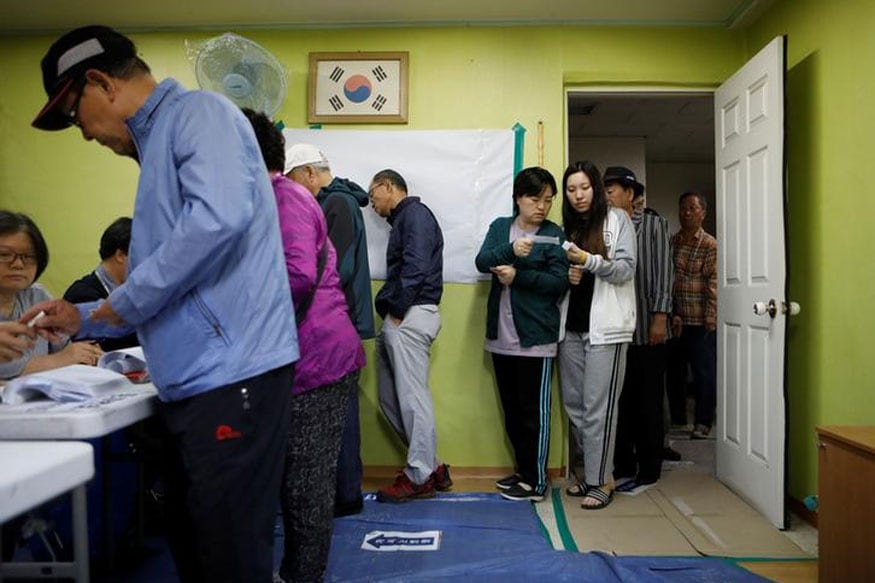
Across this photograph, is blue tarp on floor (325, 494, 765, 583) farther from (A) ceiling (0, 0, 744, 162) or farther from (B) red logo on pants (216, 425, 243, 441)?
(A) ceiling (0, 0, 744, 162)

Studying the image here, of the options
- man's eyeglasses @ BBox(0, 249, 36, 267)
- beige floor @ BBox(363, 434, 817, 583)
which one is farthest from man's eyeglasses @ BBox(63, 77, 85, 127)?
beige floor @ BBox(363, 434, 817, 583)

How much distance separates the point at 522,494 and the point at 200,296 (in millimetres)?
1981

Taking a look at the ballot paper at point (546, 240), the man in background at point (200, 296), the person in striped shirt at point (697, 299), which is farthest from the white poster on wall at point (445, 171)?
the man in background at point (200, 296)

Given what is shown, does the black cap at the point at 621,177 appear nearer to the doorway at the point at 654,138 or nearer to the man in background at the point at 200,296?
the doorway at the point at 654,138

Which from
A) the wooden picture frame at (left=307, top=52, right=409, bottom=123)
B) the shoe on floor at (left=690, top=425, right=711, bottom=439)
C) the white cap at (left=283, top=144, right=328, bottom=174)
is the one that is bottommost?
the shoe on floor at (left=690, top=425, right=711, bottom=439)

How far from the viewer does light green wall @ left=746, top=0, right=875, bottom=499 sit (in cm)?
212

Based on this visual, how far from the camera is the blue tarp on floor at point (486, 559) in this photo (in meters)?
1.90

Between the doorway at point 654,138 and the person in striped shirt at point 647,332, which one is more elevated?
the doorway at point 654,138

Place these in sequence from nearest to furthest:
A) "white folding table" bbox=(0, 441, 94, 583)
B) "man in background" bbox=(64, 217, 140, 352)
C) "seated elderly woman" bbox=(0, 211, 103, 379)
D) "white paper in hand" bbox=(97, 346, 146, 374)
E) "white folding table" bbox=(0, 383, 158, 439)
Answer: "white folding table" bbox=(0, 441, 94, 583), "white folding table" bbox=(0, 383, 158, 439), "white paper in hand" bbox=(97, 346, 146, 374), "seated elderly woman" bbox=(0, 211, 103, 379), "man in background" bbox=(64, 217, 140, 352)

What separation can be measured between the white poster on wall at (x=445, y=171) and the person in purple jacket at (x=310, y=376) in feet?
4.96

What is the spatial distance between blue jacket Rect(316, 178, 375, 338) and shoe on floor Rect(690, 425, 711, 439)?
2.34 metres

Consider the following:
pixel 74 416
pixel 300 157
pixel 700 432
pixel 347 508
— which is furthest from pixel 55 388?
pixel 700 432

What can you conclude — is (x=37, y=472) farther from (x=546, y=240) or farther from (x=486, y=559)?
(x=546, y=240)

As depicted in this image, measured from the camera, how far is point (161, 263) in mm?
1003
